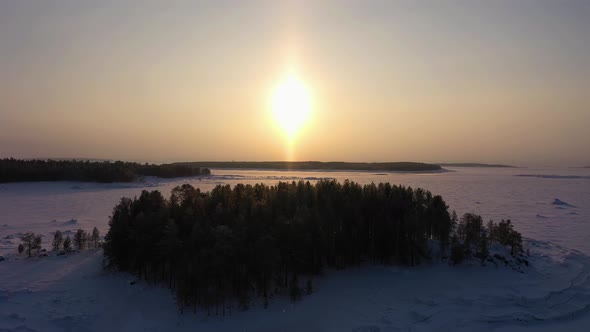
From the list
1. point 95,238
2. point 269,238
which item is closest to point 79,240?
point 95,238

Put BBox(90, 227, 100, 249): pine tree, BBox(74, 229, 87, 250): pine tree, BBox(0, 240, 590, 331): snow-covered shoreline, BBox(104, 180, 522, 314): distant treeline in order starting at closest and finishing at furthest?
BBox(0, 240, 590, 331): snow-covered shoreline < BBox(104, 180, 522, 314): distant treeline < BBox(74, 229, 87, 250): pine tree < BBox(90, 227, 100, 249): pine tree

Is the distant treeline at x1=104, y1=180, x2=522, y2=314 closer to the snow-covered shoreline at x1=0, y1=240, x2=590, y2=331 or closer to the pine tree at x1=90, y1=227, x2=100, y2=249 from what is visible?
the snow-covered shoreline at x1=0, y1=240, x2=590, y2=331

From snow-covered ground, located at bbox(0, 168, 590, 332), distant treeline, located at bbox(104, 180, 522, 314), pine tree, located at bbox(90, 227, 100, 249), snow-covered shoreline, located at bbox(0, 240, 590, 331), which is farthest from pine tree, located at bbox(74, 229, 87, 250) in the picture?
distant treeline, located at bbox(104, 180, 522, 314)

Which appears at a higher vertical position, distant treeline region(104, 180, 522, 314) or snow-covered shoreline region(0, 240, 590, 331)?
distant treeline region(104, 180, 522, 314)

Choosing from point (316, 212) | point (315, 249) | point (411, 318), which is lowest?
point (411, 318)

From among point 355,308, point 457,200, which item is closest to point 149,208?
point 355,308

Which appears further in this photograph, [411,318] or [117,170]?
[117,170]

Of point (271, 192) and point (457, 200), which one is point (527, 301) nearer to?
point (271, 192)

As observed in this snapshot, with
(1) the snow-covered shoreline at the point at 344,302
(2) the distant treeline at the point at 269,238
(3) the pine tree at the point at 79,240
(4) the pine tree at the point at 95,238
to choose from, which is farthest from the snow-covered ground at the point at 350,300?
(4) the pine tree at the point at 95,238
